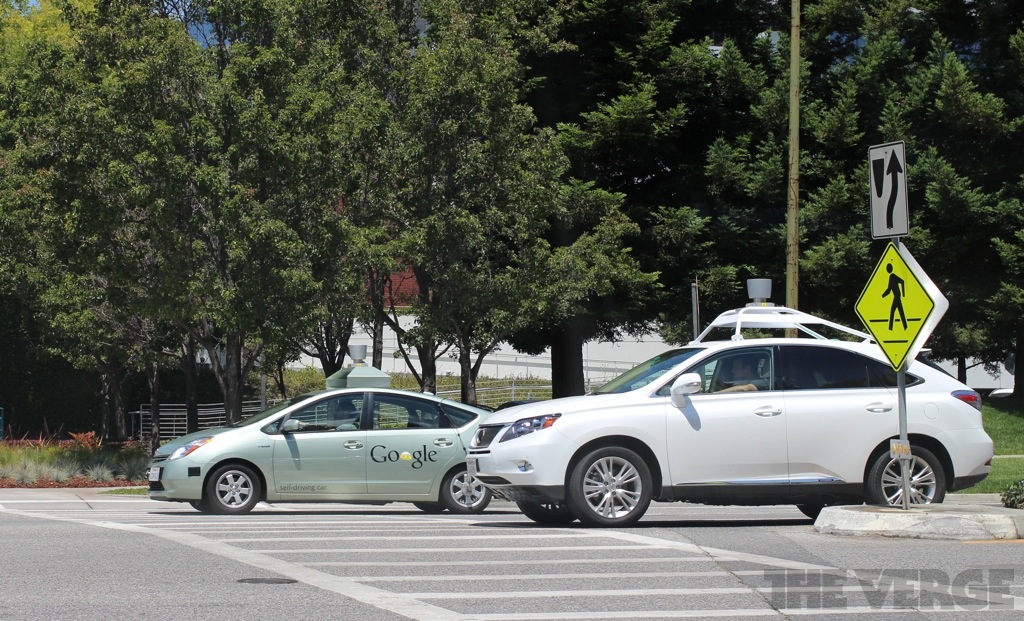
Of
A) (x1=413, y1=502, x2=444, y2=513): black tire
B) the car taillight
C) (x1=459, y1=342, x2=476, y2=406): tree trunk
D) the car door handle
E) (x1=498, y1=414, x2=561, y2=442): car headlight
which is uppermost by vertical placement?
(x1=459, y1=342, x2=476, y2=406): tree trunk

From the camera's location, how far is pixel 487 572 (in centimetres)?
919

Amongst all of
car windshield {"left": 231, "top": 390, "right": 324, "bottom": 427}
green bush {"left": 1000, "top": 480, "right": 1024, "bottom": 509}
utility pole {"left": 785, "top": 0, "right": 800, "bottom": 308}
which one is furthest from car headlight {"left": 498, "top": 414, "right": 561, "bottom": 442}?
utility pole {"left": 785, "top": 0, "right": 800, "bottom": 308}

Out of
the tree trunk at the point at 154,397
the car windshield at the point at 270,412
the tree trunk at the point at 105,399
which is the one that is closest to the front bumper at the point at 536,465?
the car windshield at the point at 270,412

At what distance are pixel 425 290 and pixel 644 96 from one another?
281 inches

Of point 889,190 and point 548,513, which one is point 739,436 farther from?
point 889,190

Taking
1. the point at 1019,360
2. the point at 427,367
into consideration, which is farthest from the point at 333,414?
Answer: the point at 1019,360

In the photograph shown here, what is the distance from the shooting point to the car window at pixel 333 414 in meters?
15.5

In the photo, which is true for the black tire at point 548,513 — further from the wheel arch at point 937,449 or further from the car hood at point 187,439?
the car hood at point 187,439

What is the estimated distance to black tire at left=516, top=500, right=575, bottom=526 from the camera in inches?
521

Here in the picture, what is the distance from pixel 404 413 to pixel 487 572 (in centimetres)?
670

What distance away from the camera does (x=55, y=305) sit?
25.8 m

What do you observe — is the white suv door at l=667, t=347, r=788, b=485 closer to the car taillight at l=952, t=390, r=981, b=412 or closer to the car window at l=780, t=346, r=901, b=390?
the car window at l=780, t=346, r=901, b=390

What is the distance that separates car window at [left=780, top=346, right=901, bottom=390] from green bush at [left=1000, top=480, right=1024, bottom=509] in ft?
5.44

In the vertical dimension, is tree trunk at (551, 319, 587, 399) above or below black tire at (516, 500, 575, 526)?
above
